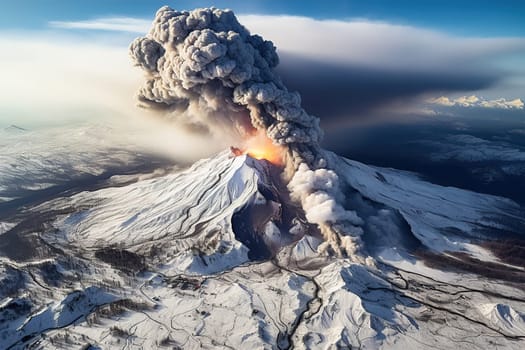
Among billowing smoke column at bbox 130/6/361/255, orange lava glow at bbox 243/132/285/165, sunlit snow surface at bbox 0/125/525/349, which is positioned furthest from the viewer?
orange lava glow at bbox 243/132/285/165

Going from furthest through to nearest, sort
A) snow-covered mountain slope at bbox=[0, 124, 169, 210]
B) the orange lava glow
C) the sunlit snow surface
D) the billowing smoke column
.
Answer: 1. snow-covered mountain slope at bbox=[0, 124, 169, 210]
2. the orange lava glow
3. the billowing smoke column
4. the sunlit snow surface

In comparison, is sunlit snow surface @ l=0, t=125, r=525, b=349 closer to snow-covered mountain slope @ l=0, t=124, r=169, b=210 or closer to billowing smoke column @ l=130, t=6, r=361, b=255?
billowing smoke column @ l=130, t=6, r=361, b=255

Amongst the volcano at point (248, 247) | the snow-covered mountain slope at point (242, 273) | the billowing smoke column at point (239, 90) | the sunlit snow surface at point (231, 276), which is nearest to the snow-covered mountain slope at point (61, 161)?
the volcano at point (248, 247)

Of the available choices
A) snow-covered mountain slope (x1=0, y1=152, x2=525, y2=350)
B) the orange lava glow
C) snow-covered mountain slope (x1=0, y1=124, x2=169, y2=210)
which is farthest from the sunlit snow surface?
snow-covered mountain slope (x1=0, y1=124, x2=169, y2=210)

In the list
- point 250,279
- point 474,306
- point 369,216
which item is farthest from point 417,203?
point 250,279

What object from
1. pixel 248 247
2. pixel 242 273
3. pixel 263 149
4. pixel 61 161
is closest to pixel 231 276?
pixel 242 273

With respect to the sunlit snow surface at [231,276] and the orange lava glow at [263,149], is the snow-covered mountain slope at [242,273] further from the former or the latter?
the orange lava glow at [263,149]

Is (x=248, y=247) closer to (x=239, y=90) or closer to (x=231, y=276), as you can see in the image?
(x=231, y=276)
